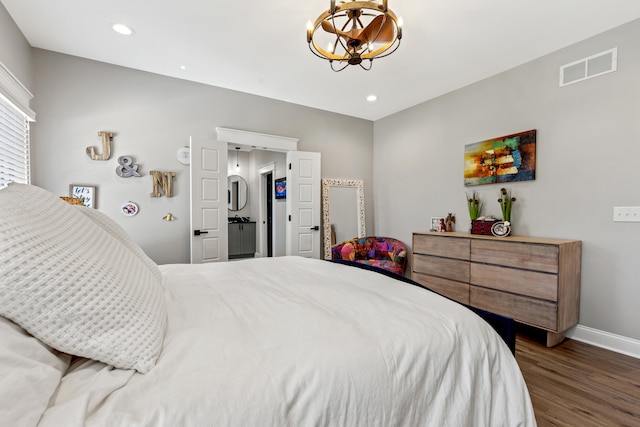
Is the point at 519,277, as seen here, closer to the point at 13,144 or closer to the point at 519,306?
the point at 519,306

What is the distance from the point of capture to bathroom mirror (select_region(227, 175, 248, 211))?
6.69 metres

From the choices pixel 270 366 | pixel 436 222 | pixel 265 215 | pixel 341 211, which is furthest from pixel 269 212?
pixel 270 366

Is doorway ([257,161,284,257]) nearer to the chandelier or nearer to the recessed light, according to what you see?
the recessed light

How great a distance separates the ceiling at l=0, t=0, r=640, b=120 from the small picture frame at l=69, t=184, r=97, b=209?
1.36 metres

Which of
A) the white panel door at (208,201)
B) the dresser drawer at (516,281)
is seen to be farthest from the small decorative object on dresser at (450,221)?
the white panel door at (208,201)

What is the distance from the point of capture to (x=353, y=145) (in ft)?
15.3

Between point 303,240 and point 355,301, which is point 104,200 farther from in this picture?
point 355,301

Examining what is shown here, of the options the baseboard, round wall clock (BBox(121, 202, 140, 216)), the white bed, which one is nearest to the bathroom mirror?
round wall clock (BBox(121, 202, 140, 216))

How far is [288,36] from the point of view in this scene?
248 cm

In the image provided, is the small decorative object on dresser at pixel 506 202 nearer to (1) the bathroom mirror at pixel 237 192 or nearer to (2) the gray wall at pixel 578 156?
(2) the gray wall at pixel 578 156

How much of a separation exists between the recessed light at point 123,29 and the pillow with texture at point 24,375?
2.74 meters

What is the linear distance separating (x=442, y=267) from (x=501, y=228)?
72 centimetres

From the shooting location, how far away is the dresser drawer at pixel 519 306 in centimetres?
229

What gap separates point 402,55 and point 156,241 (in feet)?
11.0
